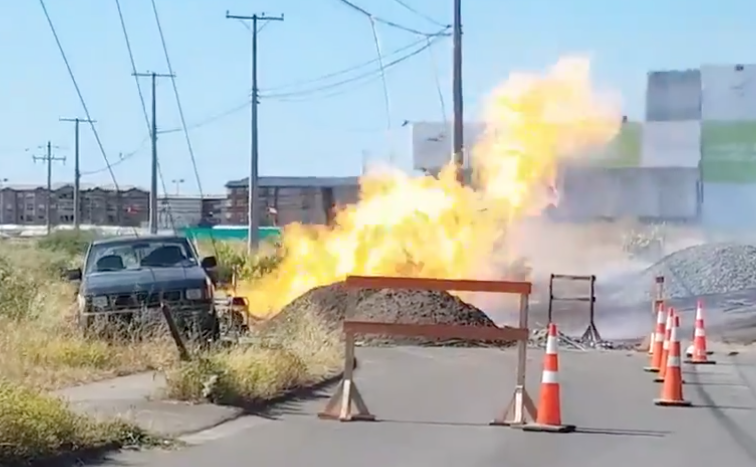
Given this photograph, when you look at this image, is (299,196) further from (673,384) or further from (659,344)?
(673,384)

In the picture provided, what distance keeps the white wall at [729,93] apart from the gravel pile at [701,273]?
56.6 feet

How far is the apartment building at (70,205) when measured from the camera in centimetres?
10404

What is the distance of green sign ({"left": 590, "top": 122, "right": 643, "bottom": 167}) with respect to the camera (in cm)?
5559

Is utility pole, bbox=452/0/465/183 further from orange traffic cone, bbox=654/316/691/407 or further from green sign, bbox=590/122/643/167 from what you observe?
green sign, bbox=590/122/643/167

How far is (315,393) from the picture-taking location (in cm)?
1630

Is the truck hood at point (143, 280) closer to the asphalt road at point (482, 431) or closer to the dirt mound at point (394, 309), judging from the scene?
the asphalt road at point (482, 431)

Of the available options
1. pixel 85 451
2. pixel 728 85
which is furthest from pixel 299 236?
pixel 728 85

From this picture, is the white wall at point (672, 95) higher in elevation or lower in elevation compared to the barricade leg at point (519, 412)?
higher

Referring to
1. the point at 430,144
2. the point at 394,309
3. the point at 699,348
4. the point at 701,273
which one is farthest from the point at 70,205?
the point at 699,348

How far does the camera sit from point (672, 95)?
62.5 m

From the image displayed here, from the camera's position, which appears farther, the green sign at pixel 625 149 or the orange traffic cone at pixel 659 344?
the green sign at pixel 625 149

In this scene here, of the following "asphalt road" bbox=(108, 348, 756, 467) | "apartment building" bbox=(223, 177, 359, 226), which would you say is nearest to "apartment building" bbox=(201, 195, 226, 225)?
"apartment building" bbox=(223, 177, 359, 226)

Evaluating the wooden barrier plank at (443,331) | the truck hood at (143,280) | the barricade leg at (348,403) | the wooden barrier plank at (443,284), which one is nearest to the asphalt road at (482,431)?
the barricade leg at (348,403)

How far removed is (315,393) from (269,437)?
12.6 feet
